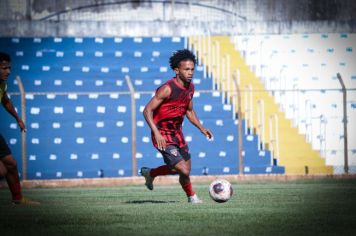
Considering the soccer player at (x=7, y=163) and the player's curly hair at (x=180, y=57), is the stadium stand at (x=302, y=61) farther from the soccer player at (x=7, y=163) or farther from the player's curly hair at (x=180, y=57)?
the soccer player at (x=7, y=163)

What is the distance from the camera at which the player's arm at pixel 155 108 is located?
1153 cm

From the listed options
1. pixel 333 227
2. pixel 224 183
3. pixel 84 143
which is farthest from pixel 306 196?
pixel 84 143

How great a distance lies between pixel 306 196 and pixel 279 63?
48.6ft

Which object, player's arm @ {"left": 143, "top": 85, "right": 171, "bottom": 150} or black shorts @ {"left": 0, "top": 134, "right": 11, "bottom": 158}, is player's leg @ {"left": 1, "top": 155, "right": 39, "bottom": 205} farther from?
player's arm @ {"left": 143, "top": 85, "right": 171, "bottom": 150}

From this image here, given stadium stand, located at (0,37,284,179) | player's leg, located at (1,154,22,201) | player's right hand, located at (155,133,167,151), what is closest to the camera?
player's right hand, located at (155,133,167,151)

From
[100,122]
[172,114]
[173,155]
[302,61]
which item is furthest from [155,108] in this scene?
[302,61]

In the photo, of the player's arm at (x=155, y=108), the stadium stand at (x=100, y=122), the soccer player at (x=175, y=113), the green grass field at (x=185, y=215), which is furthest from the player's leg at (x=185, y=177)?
the stadium stand at (x=100, y=122)

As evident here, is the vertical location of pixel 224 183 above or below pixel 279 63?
below

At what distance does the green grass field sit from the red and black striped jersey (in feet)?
2.76

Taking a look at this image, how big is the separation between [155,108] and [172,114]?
0.33 metres

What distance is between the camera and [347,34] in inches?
1134

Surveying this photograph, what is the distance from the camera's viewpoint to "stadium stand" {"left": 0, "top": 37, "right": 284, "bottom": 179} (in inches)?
851

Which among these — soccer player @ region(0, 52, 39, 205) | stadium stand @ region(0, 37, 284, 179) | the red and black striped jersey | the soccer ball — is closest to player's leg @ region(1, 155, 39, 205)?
soccer player @ region(0, 52, 39, 205)

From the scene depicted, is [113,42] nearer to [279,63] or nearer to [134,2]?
[134,2]
